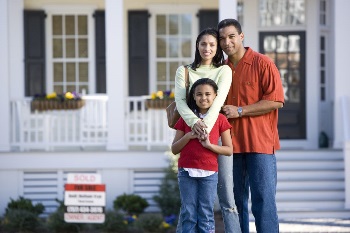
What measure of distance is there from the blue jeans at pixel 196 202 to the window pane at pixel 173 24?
Result: 8357 mm

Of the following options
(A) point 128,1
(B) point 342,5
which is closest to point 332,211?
(B) point 342,5

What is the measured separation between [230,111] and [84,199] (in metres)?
3.98

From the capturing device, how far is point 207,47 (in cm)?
588

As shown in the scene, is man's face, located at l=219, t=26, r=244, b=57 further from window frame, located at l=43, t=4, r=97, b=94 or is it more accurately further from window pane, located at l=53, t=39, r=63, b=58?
window pane, located at l=53, t=39, r=63, b=58

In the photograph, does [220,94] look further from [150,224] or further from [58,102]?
[58,102]

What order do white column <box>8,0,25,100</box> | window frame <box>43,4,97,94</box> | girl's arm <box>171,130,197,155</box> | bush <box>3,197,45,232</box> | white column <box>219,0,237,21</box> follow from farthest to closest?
window frame <box>43,4,97,94</box> < white column <box>8,0,25,100</box> < white column <box>219,0,237,21</box> < bush <box>3,197,45,232</box> < girl's arm <box>171,130,197,155</box>

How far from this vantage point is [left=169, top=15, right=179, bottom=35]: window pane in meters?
14.1

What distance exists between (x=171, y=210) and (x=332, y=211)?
8.28 ft

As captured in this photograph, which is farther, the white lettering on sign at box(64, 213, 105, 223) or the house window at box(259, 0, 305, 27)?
the house window at box(259, 0, 305, 27)

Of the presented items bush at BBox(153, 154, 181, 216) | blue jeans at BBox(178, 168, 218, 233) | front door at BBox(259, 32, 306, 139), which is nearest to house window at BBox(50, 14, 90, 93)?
bush at BBox(153, 154, 181, 216)

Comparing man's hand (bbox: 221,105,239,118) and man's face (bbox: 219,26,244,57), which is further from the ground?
man's face (bbox: 219,26,244,57)

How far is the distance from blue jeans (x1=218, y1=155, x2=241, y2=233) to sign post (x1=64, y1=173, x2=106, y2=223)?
3675mm

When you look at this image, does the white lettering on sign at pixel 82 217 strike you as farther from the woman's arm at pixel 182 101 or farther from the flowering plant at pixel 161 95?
the woman's arm at pixel 182 101

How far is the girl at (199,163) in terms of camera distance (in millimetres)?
5918
